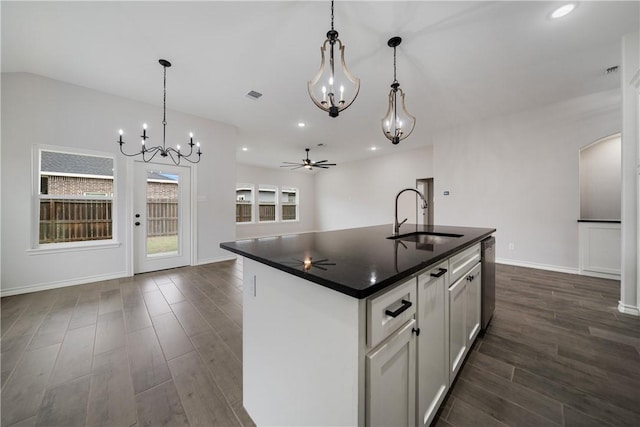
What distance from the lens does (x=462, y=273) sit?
1496 millimetres

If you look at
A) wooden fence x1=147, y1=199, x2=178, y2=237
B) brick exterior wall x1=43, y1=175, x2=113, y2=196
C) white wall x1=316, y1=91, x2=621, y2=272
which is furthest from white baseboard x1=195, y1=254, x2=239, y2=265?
white wall x1=316, y1=91, x2=621, y2=272

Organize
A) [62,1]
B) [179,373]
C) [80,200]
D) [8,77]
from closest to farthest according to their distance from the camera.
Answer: [179,373]
[62,1]
[8,77]
[80,200]

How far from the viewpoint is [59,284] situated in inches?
126

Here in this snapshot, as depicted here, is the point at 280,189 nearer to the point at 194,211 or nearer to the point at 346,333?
the point at 194,211

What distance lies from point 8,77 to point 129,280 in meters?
3.02

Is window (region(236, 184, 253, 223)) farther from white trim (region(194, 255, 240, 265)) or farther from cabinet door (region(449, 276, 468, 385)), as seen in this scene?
cabinet door (region(449, 276, 468, 385))

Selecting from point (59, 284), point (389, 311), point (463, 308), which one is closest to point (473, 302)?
point (463, 308)

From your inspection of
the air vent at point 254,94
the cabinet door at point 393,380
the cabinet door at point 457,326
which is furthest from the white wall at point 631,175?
the air vent at point 254,94

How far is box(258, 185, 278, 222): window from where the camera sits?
8.83 m

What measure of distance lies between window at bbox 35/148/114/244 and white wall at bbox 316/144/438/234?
20.8 ft

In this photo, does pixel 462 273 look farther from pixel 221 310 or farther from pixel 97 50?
pixel 97 50

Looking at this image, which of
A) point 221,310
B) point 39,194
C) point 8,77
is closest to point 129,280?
point 39,194

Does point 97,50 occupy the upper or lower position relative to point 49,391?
upper

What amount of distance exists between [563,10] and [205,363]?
13.8 ft
